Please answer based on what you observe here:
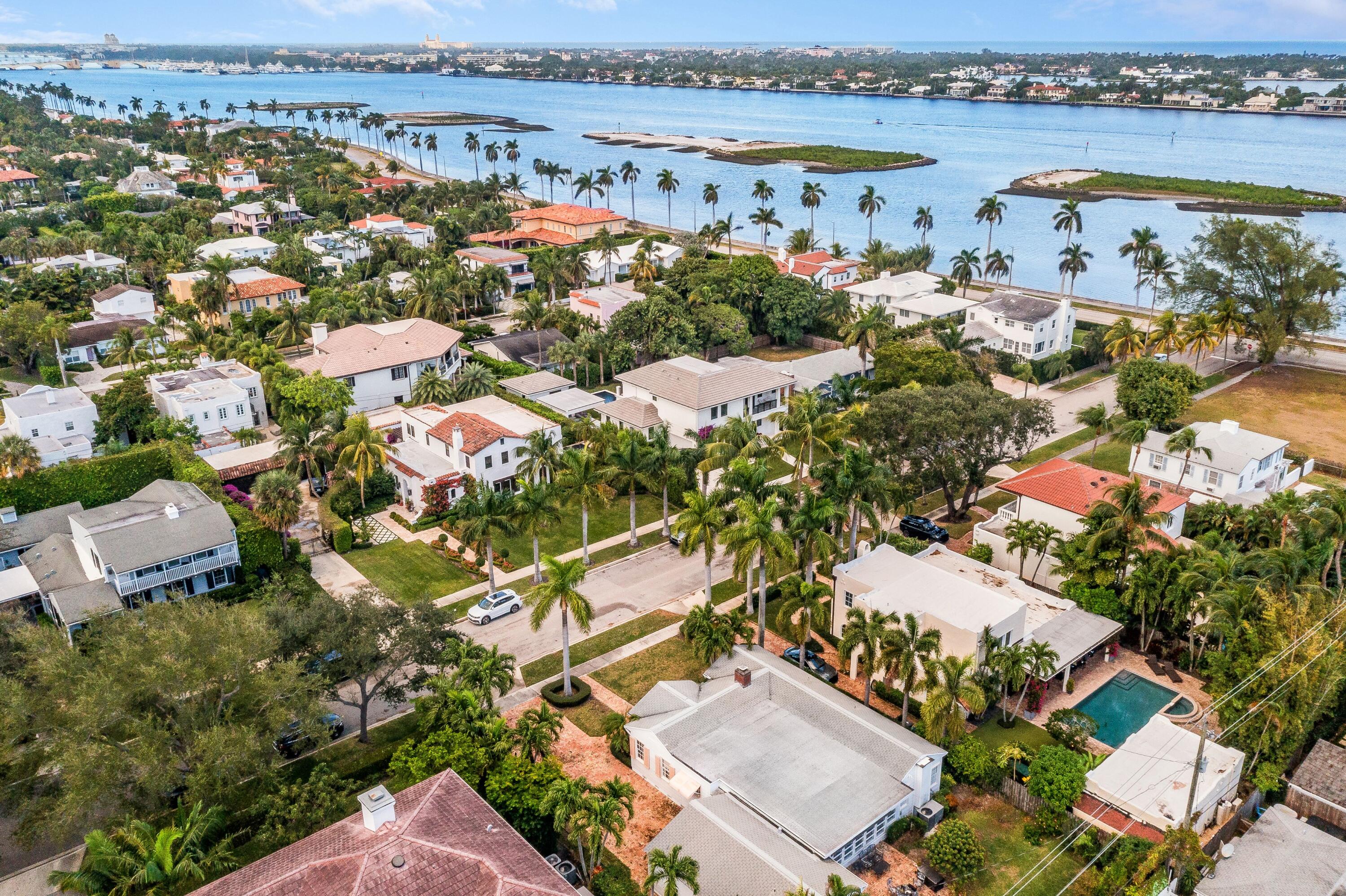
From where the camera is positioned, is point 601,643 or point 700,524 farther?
point 601,643

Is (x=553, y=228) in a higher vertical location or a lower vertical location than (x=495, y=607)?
higher

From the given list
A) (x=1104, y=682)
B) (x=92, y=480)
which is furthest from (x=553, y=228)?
(x=1104, y=682)

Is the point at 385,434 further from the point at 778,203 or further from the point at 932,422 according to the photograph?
the point at 778,203

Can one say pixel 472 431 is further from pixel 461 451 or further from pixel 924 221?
pixel 924 221

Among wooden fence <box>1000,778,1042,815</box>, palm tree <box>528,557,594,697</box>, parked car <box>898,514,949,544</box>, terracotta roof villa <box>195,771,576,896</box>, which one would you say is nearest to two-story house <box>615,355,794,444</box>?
parked car <box>898,514,949,544</box>

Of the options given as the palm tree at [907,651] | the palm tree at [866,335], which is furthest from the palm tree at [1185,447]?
the palm tree at [907,651]

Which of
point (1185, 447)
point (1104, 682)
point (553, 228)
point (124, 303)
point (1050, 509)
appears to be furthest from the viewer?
point (553, 228)

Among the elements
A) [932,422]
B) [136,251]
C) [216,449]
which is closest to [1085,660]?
[932,422]
